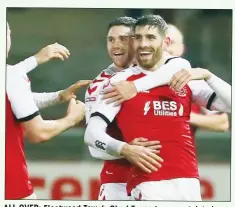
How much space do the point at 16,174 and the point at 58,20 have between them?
0.78 m

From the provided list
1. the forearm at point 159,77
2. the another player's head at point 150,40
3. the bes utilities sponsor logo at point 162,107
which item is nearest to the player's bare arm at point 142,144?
the bes utilities sponsor logo at point 162,107

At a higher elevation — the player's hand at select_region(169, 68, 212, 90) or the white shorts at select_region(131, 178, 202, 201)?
the player's hand at select_region(169, 68, 212, 90)

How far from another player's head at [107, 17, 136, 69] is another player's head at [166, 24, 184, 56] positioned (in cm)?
18

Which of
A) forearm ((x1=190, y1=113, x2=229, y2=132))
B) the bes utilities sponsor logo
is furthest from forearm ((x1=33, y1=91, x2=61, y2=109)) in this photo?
forearm ((x1=190, y1=113, x2=229, y2=132))

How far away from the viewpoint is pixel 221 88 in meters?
2.54

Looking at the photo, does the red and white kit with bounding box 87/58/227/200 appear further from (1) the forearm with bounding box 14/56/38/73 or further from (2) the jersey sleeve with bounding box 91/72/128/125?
(1) the forearm with bounding box 14/56/38/73

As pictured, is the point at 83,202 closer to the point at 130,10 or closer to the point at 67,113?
the point at 67,113

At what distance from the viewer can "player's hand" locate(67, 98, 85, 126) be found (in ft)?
8.40

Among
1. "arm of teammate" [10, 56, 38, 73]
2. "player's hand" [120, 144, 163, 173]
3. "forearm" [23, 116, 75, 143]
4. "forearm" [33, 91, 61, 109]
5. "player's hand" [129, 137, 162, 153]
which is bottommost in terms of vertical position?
"player's hand" [120, 144, 163, 173]

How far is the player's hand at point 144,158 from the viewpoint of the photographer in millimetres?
2500

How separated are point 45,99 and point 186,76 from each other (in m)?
0.69

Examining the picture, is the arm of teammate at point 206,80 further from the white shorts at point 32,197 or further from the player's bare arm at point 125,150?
the white shorts at point 32,197

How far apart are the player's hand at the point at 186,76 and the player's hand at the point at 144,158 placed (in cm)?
34

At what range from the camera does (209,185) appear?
8.38ft
